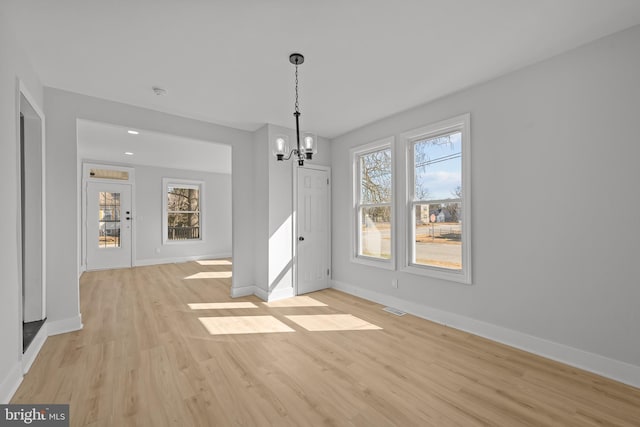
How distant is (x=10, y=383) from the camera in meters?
1.96

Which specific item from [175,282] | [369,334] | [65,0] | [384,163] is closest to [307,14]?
[65,0]

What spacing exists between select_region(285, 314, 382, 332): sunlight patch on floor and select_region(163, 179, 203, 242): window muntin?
563 centimetres

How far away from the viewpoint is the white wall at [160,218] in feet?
23.6

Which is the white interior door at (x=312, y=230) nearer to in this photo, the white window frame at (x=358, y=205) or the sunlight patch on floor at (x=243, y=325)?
the white window frame at (x=358, y=205)

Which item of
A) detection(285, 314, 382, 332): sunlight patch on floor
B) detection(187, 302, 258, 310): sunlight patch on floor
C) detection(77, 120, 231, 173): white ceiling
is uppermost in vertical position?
detection(77, 120, 231, 173): white ceiling

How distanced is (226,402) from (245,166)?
132 inches

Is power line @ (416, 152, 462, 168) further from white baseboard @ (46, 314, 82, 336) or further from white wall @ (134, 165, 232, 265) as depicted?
white wall @ (134, 165, 232, 265)

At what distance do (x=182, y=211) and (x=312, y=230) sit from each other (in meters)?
4.99

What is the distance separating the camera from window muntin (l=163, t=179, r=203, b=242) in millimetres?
7652

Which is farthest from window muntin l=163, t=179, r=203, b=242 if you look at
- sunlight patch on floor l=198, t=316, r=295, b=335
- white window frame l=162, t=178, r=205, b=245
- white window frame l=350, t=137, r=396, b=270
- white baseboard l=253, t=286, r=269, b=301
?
white window frame l=350, t=137, r=396, b=270

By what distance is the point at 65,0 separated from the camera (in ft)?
6.07

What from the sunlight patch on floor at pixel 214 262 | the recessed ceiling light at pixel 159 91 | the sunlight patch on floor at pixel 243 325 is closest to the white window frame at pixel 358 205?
the sunlight patch on floor at pixel 243 325

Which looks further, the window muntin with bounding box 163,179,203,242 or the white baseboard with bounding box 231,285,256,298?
the window muntin with bounding box 163,179,203,242

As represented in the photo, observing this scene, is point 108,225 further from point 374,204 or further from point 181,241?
point 374,204
